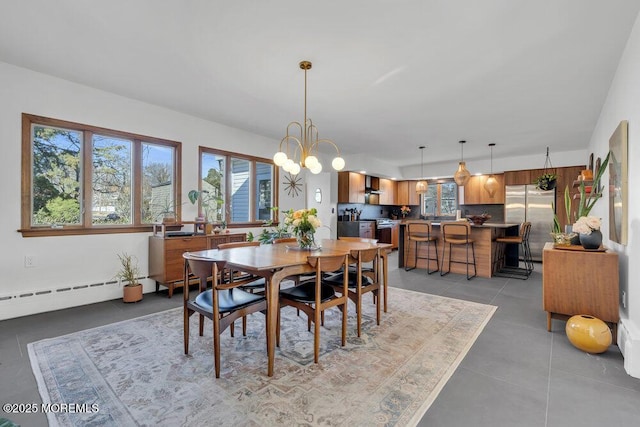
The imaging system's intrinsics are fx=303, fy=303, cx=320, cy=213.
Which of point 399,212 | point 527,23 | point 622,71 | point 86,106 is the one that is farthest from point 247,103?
point 399,212

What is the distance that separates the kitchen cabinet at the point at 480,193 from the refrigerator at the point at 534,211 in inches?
18.2

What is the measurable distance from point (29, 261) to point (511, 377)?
14.9 feet

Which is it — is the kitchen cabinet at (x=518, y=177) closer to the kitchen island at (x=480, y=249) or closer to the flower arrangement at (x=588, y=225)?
the kitchen island at (x=480, y=249)

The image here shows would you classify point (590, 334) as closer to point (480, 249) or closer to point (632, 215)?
point (632, 215)

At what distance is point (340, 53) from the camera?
2.72m

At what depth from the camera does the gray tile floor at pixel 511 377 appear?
166 centimetres

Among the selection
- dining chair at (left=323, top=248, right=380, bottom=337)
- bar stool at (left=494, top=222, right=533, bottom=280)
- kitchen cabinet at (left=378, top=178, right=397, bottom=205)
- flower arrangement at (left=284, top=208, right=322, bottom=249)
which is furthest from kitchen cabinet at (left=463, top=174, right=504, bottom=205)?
flower arrangement at (left=284, top=208, right=322, bottom=249)

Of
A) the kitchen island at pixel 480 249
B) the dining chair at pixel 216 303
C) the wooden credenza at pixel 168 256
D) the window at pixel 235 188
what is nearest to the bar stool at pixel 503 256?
the kitchen island at pixel 480 249

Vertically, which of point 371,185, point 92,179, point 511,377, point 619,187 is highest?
point 371,185

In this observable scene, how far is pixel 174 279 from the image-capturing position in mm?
3895

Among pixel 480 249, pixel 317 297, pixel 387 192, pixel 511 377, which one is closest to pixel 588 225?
pixel 511 377

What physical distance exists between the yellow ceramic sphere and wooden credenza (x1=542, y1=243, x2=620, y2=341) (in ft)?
0.59

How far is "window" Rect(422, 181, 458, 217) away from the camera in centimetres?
858

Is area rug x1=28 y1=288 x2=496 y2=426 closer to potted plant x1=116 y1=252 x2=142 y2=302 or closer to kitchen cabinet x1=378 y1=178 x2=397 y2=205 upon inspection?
potted plant x1=116 y1=252 x2=142 y2=302
